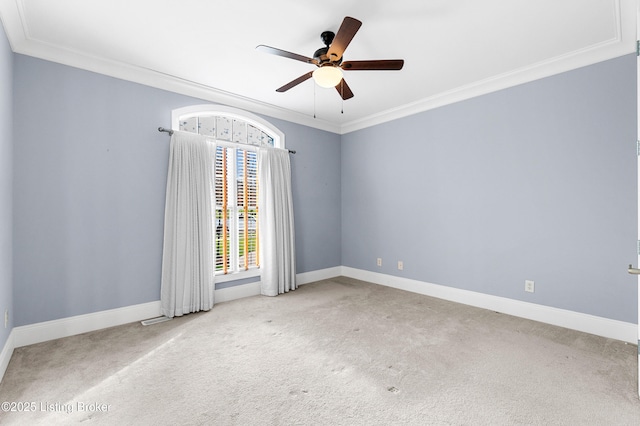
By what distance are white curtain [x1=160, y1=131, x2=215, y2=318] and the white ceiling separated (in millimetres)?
778

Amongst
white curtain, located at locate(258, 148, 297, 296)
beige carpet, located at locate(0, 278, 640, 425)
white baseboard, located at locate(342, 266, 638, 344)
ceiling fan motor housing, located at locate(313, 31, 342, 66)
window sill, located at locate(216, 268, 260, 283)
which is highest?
ceiling fan motor housing, located at locate(313, 31, 342, 66)

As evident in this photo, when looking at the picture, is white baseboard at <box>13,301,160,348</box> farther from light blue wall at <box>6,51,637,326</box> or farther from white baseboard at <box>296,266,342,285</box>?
white baseboard at <box>296,266,342,285</box>

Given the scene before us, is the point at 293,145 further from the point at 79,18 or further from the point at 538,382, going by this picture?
the point at 538,382

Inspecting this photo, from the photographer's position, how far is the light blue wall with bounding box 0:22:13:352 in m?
2.15

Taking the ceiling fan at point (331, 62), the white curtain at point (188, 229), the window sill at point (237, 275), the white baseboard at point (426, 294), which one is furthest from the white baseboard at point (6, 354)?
the ceiling fan at point (331, 62)

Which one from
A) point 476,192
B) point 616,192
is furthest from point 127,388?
point 616,192

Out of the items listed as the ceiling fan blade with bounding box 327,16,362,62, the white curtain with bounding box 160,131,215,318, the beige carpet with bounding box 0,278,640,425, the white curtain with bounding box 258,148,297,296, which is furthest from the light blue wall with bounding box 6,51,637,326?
the ceiling fan blade with bounding box 327,16,362,62

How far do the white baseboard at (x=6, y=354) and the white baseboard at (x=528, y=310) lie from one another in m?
4.07

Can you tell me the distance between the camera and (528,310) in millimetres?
3156

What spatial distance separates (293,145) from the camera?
457 cm

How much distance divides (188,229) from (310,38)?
237 cm

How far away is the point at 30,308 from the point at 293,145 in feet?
11.4

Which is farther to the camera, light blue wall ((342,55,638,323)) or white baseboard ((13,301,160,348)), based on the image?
light blue wall ((342,55,638,323))

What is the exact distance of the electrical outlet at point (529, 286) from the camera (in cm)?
314
